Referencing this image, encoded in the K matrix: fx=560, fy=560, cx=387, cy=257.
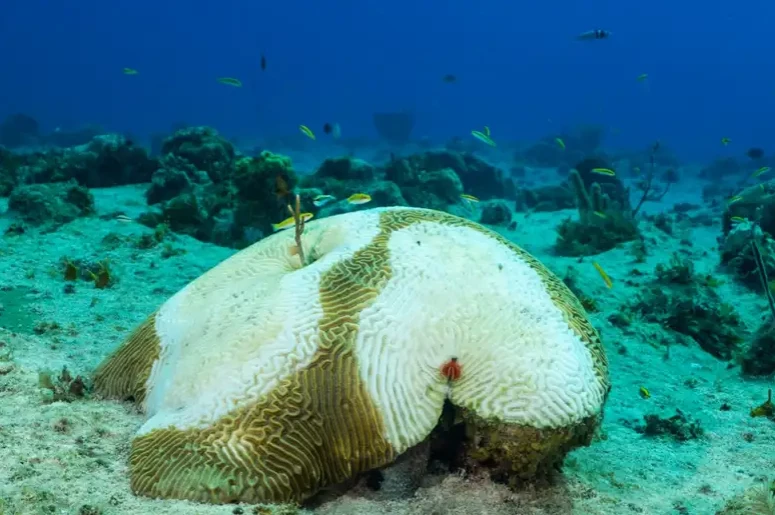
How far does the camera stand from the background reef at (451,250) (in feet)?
9.99

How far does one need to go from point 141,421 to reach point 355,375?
1459 millimetres

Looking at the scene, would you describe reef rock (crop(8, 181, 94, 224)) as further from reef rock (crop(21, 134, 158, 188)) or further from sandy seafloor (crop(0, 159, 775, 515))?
reef rock (crop(21, 134, 158, 188))

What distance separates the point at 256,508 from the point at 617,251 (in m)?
9.25

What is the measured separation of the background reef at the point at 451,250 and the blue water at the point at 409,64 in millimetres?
53816

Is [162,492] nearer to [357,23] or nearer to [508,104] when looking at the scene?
[508,104]

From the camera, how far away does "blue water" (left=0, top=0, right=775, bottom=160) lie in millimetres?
81375

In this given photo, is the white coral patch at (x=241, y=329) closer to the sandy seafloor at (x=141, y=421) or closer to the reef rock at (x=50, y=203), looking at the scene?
the sandy seafloor at (x=141, y=421)

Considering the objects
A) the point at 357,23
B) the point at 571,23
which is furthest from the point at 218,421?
the point at 571,23

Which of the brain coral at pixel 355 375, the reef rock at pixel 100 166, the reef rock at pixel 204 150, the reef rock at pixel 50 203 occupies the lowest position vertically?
the reef rock at pixel 100 166

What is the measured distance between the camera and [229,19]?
142625mm

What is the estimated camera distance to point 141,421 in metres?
3.44

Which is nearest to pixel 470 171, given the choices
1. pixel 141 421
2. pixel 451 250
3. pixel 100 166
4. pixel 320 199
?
pixel 320 199

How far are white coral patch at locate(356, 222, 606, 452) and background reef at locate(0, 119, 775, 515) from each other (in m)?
0.51

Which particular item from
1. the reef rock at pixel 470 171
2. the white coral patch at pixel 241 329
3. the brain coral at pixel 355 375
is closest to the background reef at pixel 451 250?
the brain coral at pixel 355 375
